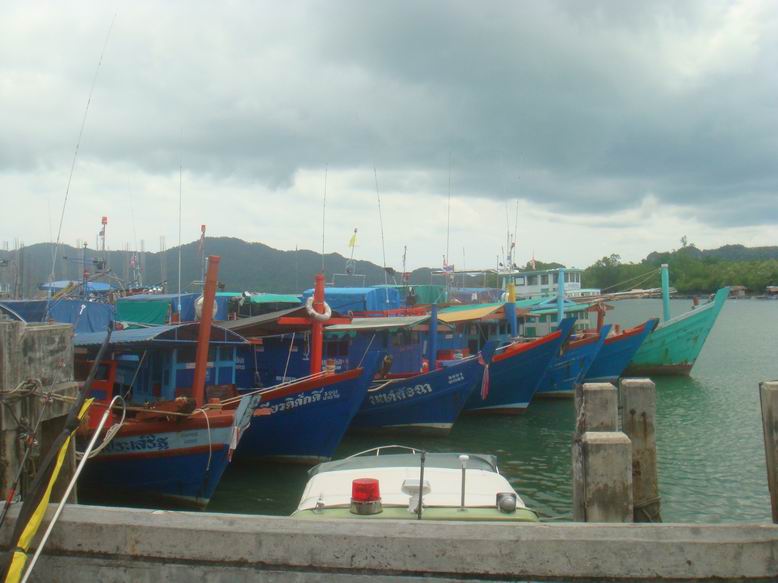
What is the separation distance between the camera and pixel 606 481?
6148mm

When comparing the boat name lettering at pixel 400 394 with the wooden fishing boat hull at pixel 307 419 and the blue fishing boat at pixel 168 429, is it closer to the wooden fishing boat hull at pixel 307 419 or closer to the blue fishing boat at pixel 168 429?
the wooden fishing boat hull at pixel 307 419

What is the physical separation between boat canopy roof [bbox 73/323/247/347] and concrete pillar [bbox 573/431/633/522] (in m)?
8.78

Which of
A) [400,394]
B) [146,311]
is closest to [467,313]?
[400,394]

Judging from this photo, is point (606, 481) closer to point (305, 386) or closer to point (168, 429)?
point (168, 429)

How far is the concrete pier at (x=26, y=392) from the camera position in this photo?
6094mm

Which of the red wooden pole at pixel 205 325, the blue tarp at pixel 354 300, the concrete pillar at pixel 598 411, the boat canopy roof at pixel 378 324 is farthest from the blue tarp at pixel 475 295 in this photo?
the concrete pillar at pixel 598 411

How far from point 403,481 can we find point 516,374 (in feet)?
51.6

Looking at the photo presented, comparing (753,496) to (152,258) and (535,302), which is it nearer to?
(535,302)

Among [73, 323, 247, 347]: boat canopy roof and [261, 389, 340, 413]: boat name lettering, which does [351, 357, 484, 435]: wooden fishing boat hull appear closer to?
[261, 389, 340, 413]: boat name lettering

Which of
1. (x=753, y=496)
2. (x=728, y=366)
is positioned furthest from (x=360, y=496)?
(x=728, y=366)

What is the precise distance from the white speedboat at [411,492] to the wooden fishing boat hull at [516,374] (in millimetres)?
13775

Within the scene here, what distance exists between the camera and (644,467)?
8.60 m

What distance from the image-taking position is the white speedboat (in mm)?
6121

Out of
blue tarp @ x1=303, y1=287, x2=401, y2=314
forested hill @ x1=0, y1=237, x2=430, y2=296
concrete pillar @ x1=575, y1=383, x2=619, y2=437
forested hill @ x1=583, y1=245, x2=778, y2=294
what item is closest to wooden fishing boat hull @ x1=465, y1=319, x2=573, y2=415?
blue tarp @ x1=303, y1=287, x2=401, y2=314
